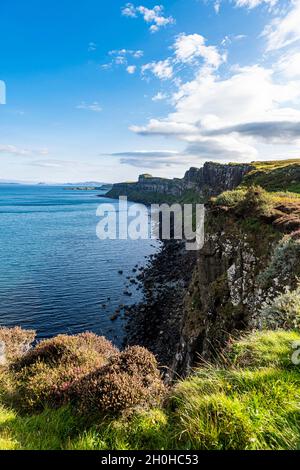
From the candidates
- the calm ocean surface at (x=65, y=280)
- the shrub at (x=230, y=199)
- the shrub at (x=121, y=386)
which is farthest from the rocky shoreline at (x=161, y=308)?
the shrub at (x=230, y=199)

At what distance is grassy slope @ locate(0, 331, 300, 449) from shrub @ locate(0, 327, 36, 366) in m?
5.11

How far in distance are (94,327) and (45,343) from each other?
28190 millimetres

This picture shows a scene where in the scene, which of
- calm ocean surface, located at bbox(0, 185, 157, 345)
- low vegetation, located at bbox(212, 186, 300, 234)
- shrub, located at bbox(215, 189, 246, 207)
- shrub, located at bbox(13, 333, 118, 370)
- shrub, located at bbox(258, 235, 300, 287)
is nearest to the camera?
shrub, located at bbox(13, 333, 118, 370)

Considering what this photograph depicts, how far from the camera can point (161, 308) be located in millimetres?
46000

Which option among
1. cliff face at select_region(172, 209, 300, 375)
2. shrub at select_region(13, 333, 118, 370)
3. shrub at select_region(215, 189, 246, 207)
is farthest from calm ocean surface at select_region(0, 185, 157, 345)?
shrub at select_region(13, 333, 118, 370)

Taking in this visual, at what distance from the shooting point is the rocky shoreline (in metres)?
36.0

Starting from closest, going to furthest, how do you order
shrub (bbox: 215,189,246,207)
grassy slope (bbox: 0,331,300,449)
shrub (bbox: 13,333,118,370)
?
grassy slope (bbox: 0,331,300,449), shrub (bbox: 13,333,118,370), shrub (bbox: 215,189,246,207)

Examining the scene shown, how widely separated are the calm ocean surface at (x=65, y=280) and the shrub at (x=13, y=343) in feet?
73.7

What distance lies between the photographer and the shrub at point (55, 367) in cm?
840

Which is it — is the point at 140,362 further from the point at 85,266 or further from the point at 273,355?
the point at 85,266

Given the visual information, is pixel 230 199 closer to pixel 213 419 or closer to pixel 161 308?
pixel 213 419

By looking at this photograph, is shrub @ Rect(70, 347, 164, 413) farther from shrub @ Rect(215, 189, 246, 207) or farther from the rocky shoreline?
shrub @ Rect(215, 189, 246, 207)

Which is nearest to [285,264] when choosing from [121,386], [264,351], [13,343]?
[264,351]

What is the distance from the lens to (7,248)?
250 ft
